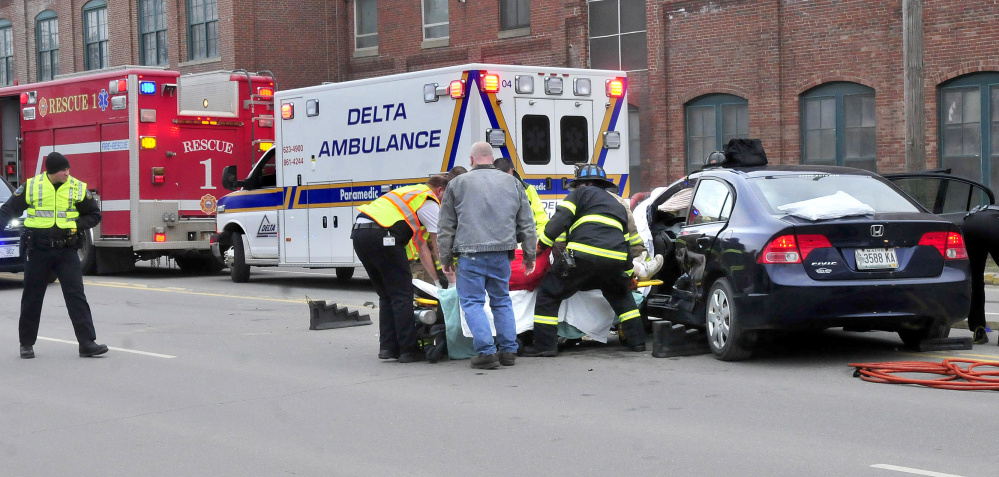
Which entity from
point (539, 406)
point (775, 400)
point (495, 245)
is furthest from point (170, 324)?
point (775, 400)

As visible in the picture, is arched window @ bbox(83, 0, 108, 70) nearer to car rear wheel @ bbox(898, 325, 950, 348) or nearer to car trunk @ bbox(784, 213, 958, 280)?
car rear wheel @ bbox(898, 325, 950, 348)

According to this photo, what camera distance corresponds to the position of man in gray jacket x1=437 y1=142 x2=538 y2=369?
912cm

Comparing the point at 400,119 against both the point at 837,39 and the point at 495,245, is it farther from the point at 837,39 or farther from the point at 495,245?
the point at 837,39

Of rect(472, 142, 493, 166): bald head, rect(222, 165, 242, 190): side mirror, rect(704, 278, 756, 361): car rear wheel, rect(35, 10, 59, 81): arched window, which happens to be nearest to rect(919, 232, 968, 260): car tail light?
rect(704, 278, 756, 361): car rear wheel

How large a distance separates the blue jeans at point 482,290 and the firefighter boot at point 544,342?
61cm

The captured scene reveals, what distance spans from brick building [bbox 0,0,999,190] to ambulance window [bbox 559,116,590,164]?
4.11 m

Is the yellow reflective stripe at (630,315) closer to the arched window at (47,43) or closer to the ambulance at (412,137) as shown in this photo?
the ambulance at (412,137)

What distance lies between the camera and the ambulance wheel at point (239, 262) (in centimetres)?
1895

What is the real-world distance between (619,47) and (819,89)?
17.1 ft

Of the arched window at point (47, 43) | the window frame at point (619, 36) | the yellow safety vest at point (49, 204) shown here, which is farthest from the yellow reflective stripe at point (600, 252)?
the arched window at point (47, 43)

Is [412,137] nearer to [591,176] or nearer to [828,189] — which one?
[591,176]

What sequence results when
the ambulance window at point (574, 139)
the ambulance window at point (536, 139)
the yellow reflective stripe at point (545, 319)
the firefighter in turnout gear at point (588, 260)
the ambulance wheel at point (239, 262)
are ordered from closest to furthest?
the firefighter in turnout gear at point (588, 260), the yellow reflective stripe at point (545, 319), the ambulance window at point (536, 139), the ambulance window at point (574, 139), the ambulance wheel at point (239, 262)

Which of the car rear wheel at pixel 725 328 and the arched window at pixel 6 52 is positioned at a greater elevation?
the arched window at pixel 6 52

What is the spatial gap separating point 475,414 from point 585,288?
266 cm
